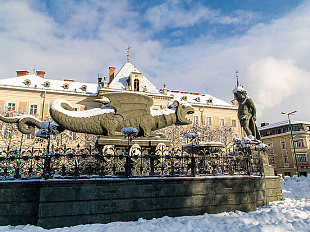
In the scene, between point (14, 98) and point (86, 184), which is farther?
point (14, 98)

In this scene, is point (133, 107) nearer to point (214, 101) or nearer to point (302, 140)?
point (214, 101)

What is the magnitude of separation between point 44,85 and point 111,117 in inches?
1139

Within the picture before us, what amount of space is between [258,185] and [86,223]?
246 inches

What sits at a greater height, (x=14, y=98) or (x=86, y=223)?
(x=14, y=98)

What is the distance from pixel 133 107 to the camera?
32.0ft

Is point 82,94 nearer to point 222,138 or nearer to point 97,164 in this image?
point 222,138

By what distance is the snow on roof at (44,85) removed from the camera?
3284cm

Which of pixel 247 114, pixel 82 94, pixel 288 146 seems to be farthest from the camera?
pixel 288 146

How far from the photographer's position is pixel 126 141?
363 inches

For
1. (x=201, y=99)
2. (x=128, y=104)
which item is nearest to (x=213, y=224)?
(x=128, y=104)

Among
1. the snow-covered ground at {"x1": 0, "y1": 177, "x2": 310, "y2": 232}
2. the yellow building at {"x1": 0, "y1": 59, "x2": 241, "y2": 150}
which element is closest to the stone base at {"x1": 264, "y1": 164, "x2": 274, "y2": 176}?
the snow-covered ground at {"x1": 0, "y1": 177, "x2": 310, "y2": 232}

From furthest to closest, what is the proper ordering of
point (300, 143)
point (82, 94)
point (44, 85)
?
point (300, 143), point (82, 94), point (44, 85)

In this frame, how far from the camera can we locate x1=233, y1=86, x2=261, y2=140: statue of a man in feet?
43.0

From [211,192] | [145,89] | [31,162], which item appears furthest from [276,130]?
[31,162]
